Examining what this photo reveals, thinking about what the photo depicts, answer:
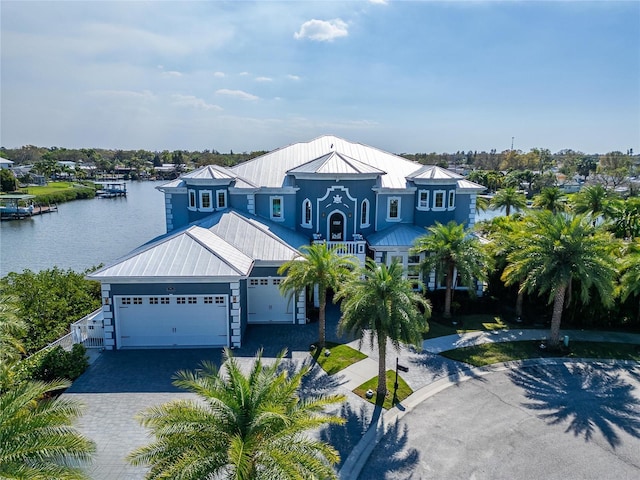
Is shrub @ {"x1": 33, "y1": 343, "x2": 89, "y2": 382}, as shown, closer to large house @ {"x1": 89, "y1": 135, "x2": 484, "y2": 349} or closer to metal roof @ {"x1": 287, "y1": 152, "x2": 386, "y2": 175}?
large house @ {"x1": 89, "y1": 135, "x2": 484, "y2": 349}

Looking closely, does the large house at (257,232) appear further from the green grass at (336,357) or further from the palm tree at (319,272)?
the green grass at (336,357)

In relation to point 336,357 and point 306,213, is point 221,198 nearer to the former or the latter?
point 306,213

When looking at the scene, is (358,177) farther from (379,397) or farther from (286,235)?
(379,397)

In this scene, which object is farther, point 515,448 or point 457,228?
point 457,228

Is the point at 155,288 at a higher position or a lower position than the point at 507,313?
higher

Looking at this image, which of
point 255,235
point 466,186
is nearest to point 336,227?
point 255,235

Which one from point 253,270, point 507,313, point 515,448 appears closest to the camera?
point 515,448

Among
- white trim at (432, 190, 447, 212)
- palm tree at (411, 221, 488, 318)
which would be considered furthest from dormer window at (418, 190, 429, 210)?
palm tree at (411, 221, 488, 318)

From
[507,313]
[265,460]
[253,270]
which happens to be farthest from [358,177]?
[265,460]
